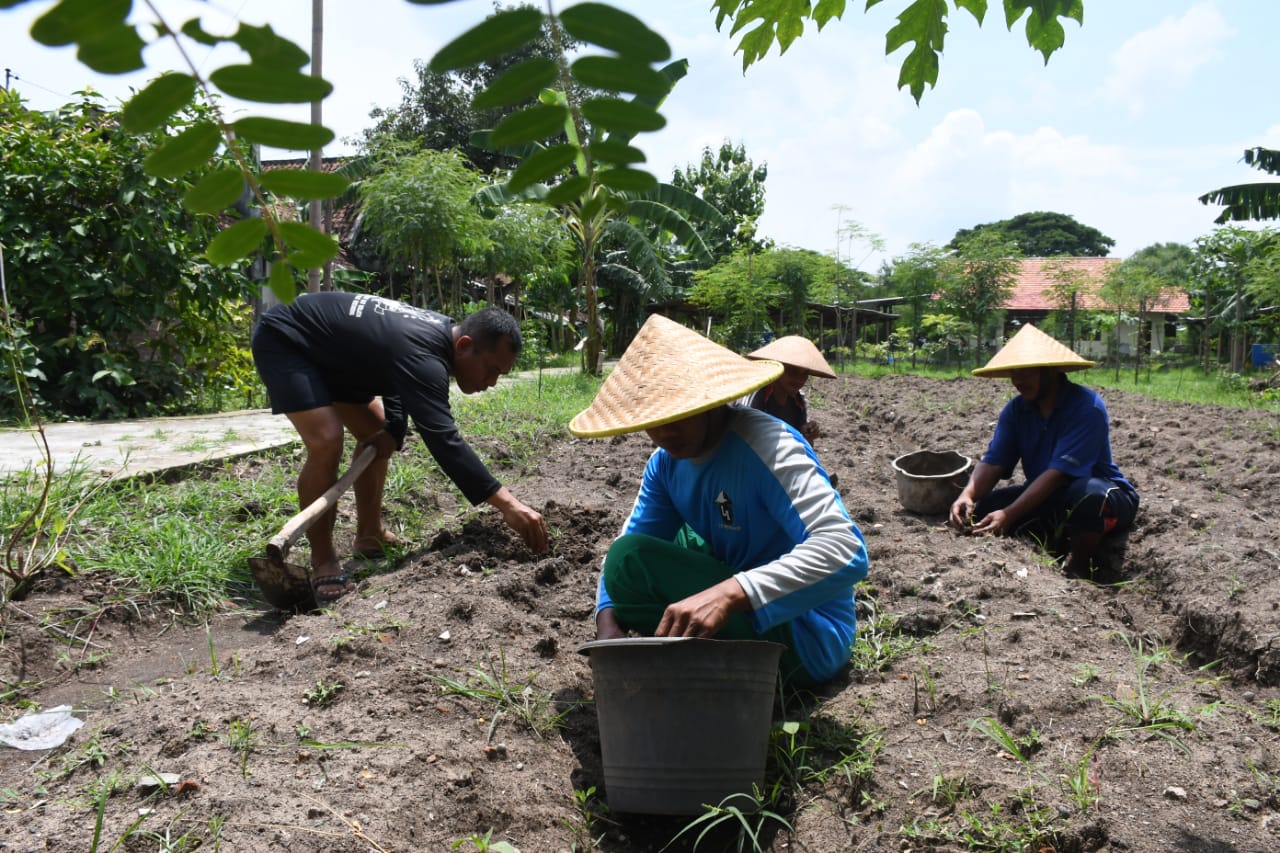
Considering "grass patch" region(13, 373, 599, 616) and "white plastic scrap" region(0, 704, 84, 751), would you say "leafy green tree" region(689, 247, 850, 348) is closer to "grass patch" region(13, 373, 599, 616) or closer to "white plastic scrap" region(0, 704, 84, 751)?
"grass patch" region(13, 373, 599, 616)

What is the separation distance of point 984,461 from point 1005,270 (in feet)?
55.6

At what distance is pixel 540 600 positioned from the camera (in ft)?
11.7

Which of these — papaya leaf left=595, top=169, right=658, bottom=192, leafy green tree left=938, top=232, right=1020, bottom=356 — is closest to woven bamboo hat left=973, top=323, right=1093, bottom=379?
papaya leaf left=595, top=169, right=658, bottom=192

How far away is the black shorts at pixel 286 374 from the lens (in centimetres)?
373

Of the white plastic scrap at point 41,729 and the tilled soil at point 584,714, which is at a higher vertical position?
the tilled soil at point 584,714

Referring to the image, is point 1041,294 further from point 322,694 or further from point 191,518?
point 322,694

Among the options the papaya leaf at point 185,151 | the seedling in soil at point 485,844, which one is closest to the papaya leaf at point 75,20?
the papaya leaf at point 185,151

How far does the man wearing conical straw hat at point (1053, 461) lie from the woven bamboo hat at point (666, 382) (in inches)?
82.1

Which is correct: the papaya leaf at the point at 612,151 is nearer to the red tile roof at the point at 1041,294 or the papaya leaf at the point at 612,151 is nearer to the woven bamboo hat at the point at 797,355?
the woven bamboo hat at the point at 797,355

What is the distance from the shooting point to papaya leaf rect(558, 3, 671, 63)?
934 mm

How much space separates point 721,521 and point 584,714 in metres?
0.70

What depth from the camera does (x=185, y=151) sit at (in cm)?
98

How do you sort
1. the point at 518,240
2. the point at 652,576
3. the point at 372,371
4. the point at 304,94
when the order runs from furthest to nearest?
the point at 518,240 < the point at 372,371 < the point at 652,576 < the point at 304,94

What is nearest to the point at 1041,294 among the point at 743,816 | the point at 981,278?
the point at 981,278
